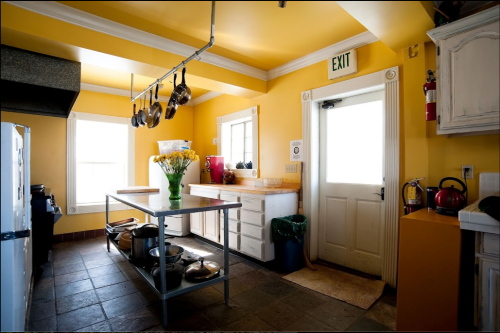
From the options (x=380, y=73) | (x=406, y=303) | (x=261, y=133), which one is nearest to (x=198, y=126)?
(x=261, y=133)

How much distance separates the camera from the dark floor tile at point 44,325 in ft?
6.51

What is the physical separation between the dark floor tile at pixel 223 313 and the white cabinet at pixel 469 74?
2.21 metres

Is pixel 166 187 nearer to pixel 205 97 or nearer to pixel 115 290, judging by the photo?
pixel 205 97

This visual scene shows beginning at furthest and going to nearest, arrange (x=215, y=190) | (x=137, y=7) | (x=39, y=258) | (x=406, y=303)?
(x=215, y=190) < (x=39, y=258) < (x=406, y=303) < (x=137, y=7)

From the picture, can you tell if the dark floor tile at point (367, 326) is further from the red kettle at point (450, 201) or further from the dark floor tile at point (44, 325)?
the dark floor tile at point (44, 325)

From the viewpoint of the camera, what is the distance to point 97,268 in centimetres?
323

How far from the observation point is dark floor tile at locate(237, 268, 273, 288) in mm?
2859

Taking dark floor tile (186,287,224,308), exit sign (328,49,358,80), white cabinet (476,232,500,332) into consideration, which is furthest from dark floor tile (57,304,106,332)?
exit sign (328,49,358,80)

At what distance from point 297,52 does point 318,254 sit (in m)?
2.65

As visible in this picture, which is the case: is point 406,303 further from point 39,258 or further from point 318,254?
point 39,258

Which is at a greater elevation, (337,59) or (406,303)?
(337,59)

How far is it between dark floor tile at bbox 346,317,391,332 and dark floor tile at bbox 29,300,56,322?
248 centimetres

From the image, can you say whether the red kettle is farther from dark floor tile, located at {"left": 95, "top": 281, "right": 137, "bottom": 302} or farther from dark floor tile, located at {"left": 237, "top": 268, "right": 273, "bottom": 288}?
dark floor tile, located at {"left": 95, "top": 281, "right": 137, "bottom": 302}

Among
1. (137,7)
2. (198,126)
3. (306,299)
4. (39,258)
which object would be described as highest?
(198,126)
